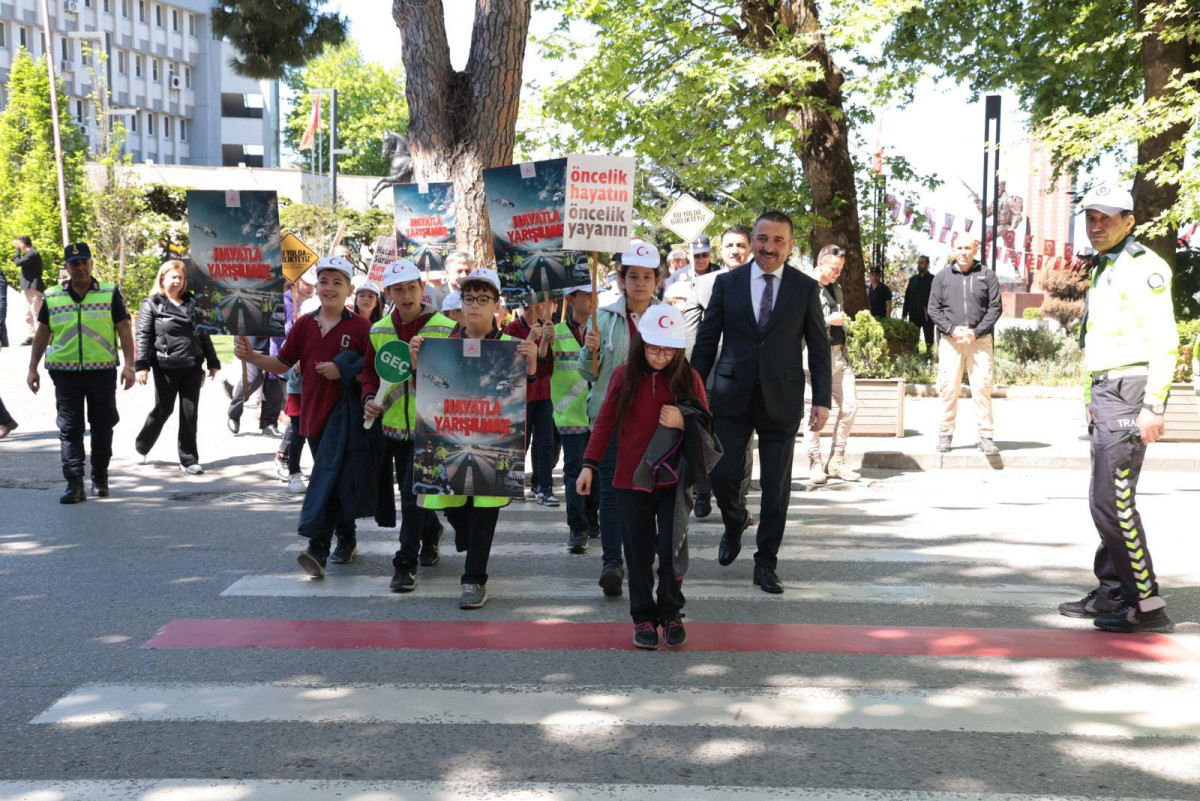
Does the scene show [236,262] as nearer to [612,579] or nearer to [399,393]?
[399,393]

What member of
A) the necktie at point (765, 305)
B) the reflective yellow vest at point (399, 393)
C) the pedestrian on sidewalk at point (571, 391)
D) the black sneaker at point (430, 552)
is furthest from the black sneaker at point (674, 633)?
the pedestrian on sidewalk at point (571, 391)

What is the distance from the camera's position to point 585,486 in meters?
6.03

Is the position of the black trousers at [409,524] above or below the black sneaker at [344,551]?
above

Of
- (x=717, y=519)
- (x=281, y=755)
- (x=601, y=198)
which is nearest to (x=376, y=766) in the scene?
(x=281, y=755)

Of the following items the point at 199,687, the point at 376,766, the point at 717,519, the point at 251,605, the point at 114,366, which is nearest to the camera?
the point at 376,766

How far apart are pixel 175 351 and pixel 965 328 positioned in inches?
295

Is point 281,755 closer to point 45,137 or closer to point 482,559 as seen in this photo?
point 482,559

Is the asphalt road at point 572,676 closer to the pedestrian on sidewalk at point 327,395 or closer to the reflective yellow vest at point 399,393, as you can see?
the pedestrian on sidewalk at point 327,395

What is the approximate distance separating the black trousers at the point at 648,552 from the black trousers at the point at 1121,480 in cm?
211

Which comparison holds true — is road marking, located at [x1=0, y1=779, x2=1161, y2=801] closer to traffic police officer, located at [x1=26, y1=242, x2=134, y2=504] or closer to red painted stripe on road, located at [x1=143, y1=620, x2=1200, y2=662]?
red painted stripe on road, located at [x1=143, y1=620, x2=1200, y2=662]

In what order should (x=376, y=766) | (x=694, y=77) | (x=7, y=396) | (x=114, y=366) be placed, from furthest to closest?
(x=694, y=77) < (x=7, y=396) < (x=114, y=366) < (x=376, y=766)

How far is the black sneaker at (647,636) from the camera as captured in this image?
5.98 meters

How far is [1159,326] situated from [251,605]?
15.7 ft

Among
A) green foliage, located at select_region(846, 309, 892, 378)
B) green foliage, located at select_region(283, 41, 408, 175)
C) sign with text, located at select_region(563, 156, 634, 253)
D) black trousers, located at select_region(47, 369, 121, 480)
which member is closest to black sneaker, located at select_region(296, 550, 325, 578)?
sign with text, located at select_region(563, 156, 634, 253)
